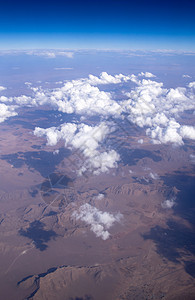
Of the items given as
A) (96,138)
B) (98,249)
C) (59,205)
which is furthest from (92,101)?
(98,249)

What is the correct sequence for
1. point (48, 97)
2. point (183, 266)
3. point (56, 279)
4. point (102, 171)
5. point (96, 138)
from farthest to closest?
point (48, 97), point (96, 138), point (102, 171), point (183, 266), point (56, 279)

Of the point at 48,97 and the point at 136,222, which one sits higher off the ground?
the point at 48,97

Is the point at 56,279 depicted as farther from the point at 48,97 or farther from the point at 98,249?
the point at 48,97

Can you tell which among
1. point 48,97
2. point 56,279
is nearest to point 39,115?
point 48,97

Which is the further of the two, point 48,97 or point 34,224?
point 48,97

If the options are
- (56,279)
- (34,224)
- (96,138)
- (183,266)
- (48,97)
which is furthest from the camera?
(48,97)

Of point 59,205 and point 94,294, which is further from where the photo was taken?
point 59,205

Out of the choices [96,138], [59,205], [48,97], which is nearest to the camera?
[59,205]

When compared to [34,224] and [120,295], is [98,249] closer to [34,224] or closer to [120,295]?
[120,295]

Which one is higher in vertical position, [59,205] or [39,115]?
[39,115]

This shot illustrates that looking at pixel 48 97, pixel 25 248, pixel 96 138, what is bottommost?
pixel 25 248
